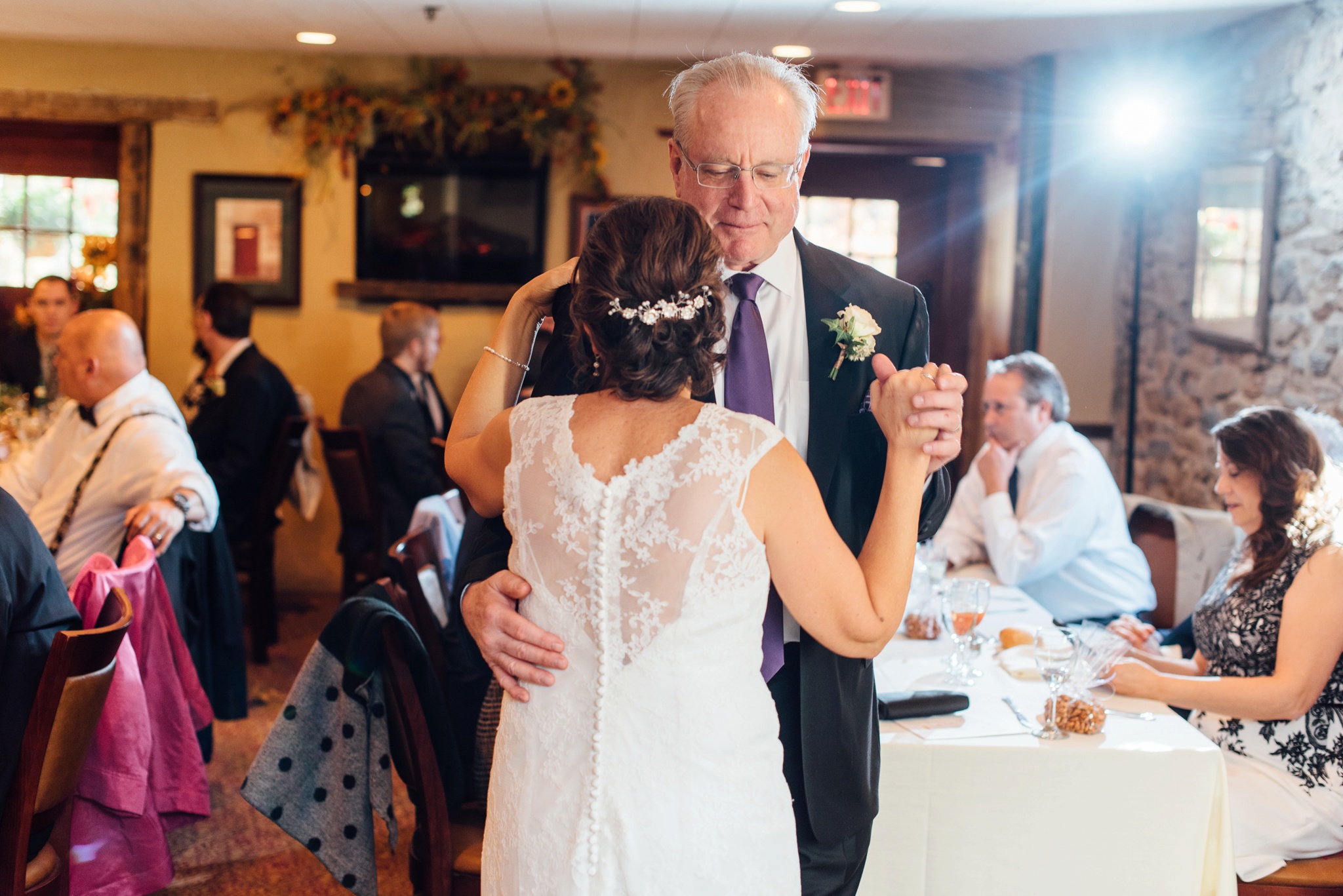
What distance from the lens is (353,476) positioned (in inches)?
191

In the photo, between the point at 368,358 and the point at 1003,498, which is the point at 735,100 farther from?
the point at 368,358

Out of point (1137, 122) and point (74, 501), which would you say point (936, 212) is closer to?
point (1137, 122)

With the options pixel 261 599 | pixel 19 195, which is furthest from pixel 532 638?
pixel 19 195

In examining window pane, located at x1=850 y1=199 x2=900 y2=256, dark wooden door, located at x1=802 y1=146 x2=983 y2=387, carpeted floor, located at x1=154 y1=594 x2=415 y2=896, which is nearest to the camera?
carpeted floor, located at x1=154 y1=594 x2=415 y2=896

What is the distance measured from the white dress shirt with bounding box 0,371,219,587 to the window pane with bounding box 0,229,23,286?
3.20 m

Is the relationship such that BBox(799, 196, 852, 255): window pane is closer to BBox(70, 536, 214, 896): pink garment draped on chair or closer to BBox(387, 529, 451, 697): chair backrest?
BBox(387, 529, 451, 697): chair backrest

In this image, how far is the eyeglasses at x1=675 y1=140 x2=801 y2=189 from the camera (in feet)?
5.17

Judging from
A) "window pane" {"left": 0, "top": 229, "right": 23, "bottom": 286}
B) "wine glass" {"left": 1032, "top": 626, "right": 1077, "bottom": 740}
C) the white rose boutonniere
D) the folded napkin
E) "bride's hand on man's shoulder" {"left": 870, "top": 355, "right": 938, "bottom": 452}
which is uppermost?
"window pane" {"left": 0, "top": 229, "right": 23, "bottom": 286}

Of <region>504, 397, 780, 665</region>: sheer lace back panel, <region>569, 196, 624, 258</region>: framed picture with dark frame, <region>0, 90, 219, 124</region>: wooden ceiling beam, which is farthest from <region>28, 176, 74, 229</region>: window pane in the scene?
<region>504, 397, 780, 665</region>: sheer lace back panel

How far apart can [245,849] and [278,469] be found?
1966 mm

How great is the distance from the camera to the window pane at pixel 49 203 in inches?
235

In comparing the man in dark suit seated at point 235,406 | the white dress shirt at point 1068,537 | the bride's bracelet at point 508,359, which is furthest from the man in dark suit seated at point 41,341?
the bride's bracelet at point 508,359

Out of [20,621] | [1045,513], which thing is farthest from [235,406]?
[1045,513]

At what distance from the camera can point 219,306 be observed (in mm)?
4961
